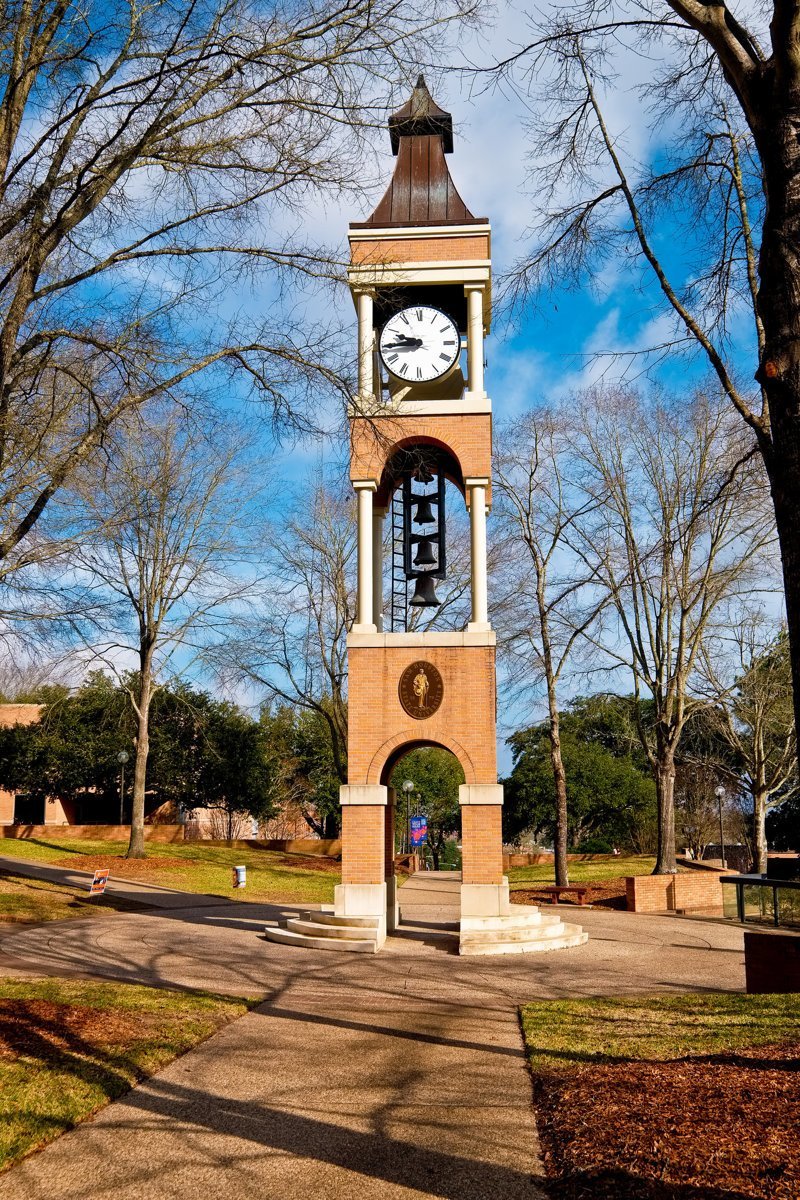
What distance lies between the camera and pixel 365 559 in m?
16.5

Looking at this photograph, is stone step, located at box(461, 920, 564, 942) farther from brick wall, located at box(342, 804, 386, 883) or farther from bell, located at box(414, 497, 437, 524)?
bell, located at box(414, 497, 437, 524)

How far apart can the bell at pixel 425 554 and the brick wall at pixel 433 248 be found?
16.1 ft

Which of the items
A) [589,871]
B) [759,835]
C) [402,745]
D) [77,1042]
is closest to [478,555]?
[402,745]

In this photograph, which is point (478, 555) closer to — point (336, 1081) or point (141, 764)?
point (336, 1081)

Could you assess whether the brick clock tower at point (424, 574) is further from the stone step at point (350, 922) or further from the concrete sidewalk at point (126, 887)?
the concrete sidewalk at point (126, 887)

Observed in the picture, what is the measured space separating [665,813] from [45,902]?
14418 mm

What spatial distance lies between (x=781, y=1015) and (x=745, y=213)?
7.25 m

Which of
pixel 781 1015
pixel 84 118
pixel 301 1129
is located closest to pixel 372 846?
pixel 781 1015

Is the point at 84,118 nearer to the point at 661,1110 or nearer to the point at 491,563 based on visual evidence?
the point at 661,1110

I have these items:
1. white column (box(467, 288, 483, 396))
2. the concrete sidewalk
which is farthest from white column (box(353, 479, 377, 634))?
the concrete sidewalk

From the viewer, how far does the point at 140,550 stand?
28109 millimetres

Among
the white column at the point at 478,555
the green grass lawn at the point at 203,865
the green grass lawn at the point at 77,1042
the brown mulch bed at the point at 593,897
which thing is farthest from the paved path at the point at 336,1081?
the green grass lawn at the point at 203,865

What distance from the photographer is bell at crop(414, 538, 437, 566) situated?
55.8ft

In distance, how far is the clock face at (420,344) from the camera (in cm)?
1689
